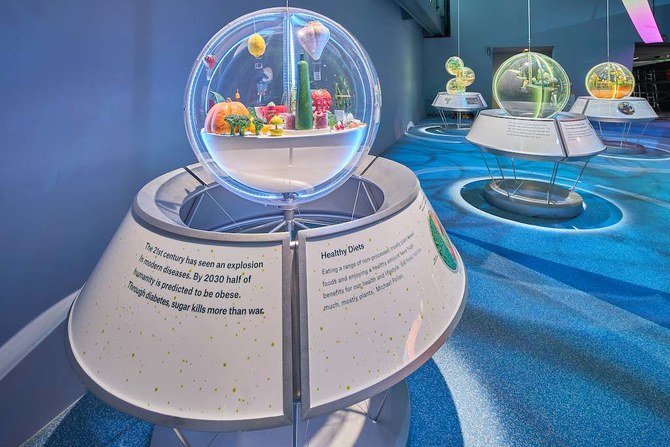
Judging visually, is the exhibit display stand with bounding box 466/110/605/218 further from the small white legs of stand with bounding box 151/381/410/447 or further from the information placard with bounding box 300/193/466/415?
the information placard with bounding box 300/193/466/415

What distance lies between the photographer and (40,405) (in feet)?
4.39

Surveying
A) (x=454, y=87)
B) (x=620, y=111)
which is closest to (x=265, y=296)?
(x=620, y=111)

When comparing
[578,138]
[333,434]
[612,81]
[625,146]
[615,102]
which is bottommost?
[333,434]

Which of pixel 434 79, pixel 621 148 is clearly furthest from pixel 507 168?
pixel 434 79

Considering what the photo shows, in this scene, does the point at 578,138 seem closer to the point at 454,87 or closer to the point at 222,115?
the point at 222,115

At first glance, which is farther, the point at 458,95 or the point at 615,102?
the point at 458,95

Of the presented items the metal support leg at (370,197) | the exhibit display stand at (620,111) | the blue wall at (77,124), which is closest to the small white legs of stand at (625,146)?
the exhibit display stand at (620,111)

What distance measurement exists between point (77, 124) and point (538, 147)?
3.16 meters

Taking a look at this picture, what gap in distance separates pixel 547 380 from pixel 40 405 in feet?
6.11

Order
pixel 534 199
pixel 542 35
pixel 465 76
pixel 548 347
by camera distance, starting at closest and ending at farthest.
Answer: pixel 548 347
pixel 534 199
pixel 465 76
pixel 542 35

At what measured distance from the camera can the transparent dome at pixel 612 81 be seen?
19.6 feet

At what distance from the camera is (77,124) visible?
1.32 metres

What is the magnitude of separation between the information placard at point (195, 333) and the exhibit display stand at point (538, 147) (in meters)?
3.20

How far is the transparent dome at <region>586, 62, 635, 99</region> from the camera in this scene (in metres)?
5.97
